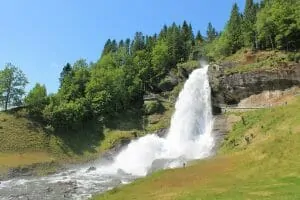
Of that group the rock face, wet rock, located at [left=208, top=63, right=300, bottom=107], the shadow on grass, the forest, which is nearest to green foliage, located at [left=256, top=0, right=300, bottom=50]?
the forest

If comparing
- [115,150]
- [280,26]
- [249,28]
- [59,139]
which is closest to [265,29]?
[280,26]

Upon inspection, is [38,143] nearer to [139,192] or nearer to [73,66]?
[73,66]

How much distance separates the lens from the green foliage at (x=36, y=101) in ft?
275

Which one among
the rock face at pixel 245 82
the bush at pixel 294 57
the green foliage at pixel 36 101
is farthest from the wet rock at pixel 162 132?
the green foliage at pixel 36 101

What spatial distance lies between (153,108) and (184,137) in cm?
1639

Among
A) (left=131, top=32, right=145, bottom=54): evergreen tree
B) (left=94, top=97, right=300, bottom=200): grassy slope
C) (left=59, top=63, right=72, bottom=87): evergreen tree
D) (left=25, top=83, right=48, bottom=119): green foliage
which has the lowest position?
(left=94, top=97, right=300, bottom=200): grassy slope

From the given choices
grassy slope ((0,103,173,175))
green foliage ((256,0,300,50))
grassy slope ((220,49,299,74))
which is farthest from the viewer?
green foliage ((256,0,300,50))

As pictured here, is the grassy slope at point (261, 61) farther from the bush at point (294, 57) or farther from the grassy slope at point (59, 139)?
the grassy slope at point (59, 139)

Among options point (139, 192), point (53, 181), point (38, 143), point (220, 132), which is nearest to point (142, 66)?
point (38, 143)

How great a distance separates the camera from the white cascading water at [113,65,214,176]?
2479 inches

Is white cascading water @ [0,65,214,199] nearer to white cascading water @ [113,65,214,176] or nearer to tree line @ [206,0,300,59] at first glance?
white cascading water @ [113,65,214,176]

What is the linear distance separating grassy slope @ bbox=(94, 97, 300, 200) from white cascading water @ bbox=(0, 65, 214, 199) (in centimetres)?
1112

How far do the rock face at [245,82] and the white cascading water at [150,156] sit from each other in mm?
1942

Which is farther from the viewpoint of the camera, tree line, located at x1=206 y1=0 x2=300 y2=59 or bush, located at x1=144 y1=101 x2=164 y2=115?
bush, located at x1=144 y1=101 x2=164 y2=115
